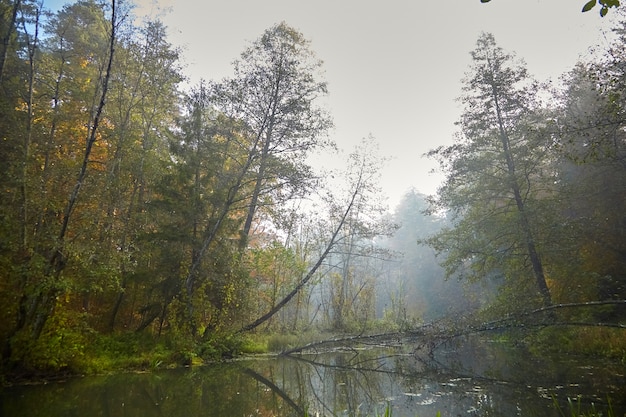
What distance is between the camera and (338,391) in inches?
282

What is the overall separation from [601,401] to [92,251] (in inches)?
393

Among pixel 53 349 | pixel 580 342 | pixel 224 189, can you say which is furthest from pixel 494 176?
pixel 53 349

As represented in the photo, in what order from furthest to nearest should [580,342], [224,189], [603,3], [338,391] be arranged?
[224,189], [580,342], [338,391], [603,3]

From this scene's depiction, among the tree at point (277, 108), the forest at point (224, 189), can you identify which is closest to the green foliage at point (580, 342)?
the forest at point (224, 189)

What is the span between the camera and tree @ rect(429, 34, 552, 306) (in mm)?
13164

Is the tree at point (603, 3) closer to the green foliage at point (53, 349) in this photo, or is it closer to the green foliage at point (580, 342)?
the green foliage at point (53, 349)

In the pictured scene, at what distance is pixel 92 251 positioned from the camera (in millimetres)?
7902

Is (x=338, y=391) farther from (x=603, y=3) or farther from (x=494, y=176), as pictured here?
(x=494, y=176)

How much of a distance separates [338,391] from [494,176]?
35.8 feet

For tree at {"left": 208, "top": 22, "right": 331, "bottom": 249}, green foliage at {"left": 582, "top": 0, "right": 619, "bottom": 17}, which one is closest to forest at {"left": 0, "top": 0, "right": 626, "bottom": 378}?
tree at {"left": 208, "top": 22, "right": 331, "bottom": 249}

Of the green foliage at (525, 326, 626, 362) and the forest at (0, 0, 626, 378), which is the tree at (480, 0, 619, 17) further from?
the green foliage at (525, 326, 626, 362)

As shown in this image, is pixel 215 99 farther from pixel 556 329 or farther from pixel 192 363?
pixel 556 329

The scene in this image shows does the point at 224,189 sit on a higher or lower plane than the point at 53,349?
higher

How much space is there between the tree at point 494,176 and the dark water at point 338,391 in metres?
4.20
